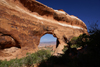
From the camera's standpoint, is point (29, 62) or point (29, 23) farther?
point (29, 23)

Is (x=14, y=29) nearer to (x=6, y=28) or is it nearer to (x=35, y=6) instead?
(x=6, y=28)

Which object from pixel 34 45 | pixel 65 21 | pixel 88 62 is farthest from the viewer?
pixel 65 21

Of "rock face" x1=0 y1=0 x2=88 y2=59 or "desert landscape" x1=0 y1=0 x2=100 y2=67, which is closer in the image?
"desert landscape" x1=0 y1=0 x2=100 y2=67

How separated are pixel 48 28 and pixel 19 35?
5.11 meters

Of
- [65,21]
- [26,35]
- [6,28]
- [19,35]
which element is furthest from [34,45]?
[65,21]

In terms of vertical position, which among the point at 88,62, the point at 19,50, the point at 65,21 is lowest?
the point at 19,50

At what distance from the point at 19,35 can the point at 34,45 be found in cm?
238

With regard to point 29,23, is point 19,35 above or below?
below

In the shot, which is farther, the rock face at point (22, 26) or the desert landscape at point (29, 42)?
the rock face at point (22, 26)

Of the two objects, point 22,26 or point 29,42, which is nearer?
point 22,26

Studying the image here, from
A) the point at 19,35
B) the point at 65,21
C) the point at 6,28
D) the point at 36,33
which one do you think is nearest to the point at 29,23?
the point at 36,33

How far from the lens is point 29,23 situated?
8172mm

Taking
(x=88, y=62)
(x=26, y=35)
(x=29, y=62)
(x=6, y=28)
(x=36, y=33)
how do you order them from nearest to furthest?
(x=88, y=62) → (x=29, y=62) → (x=6, y=28) → (x=26, y=35) → (x=36, y=33)

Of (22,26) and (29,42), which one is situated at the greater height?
(22,26)
